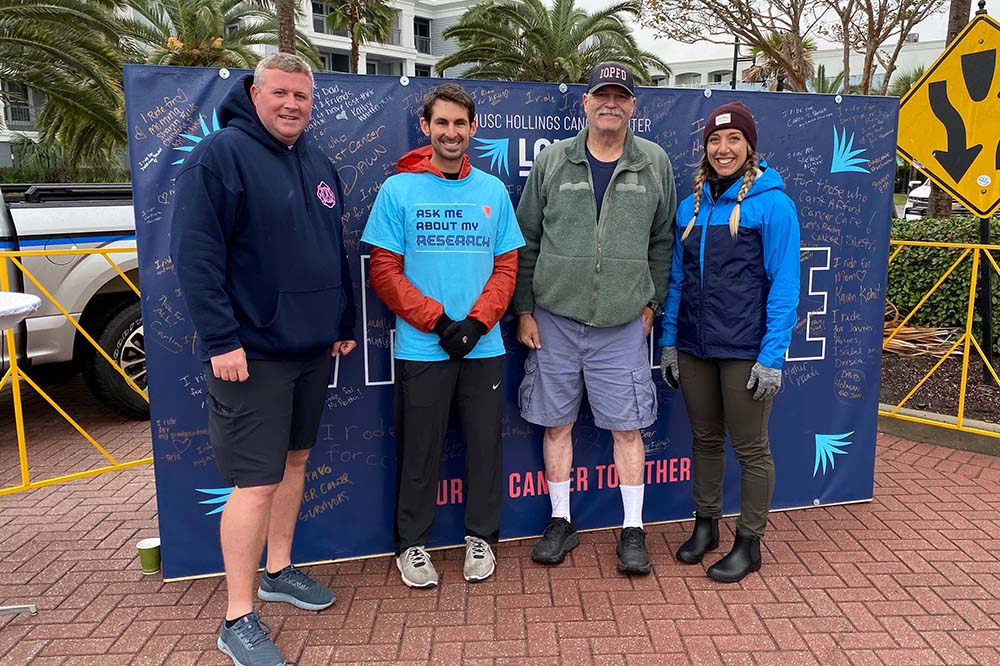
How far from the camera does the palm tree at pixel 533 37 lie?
56.1 feet

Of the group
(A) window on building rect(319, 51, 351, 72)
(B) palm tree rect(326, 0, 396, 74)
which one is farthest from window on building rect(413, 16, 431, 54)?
(B) palm tree rect(326, 0, 396, 74)

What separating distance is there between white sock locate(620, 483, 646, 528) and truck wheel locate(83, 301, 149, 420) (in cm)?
361

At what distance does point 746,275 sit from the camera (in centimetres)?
309

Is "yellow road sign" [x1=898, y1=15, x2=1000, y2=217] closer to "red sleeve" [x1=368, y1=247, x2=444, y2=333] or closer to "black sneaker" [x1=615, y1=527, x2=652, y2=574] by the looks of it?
"black sneaker" [x1=615, y1=527, x2=652, y2=574]

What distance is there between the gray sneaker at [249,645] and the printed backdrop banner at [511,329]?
→ 69 centimetres

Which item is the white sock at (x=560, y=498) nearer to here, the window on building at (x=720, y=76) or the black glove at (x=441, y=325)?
the black glove at (x=441, y=325)

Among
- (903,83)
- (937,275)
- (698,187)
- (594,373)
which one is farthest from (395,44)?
(594,373)

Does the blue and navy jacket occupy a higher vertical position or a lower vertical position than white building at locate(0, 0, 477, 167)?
lower

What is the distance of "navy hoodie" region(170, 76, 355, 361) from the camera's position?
2420 mm

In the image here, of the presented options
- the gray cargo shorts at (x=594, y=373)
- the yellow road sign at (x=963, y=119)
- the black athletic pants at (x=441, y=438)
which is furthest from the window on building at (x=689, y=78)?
the black athletic pants at (x=441, y=438)

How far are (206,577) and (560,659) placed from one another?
64.0 inches

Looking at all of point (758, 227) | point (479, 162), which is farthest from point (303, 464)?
point (758, 227)

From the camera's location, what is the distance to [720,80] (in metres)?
42.9

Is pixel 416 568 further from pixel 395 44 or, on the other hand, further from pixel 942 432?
pixel 395 44
